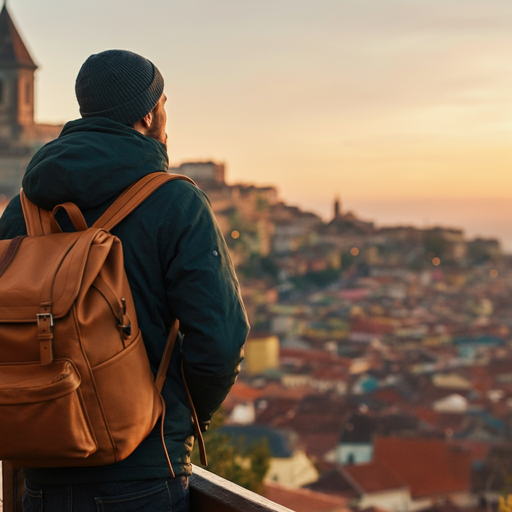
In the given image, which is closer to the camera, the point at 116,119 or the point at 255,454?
the point at 116,119

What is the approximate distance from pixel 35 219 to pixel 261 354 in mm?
35983

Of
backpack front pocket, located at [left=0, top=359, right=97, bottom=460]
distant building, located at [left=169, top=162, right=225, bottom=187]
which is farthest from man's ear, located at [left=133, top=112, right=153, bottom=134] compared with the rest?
distant building, located at [left=169, top=162, right=225, bottom=187]

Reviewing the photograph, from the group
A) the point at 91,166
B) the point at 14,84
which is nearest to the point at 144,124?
the point at 91,166

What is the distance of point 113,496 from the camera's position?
3.14ft

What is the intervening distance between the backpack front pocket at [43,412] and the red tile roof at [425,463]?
886 inches

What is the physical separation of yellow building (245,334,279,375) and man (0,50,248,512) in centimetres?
3560

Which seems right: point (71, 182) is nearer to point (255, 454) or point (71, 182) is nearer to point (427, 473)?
point (255, 454)

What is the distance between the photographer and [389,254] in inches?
2574

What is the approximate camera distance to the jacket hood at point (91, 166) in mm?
966

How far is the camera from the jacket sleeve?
95cm

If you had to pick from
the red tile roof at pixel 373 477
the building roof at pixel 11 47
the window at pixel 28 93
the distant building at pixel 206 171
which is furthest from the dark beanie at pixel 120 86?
the distant building at pixel 206 171

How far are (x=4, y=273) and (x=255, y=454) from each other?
14638 millimetres

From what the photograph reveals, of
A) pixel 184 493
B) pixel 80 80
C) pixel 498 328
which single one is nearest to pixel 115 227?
pixel 80 80

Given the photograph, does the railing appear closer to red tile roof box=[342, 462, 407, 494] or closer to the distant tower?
red tile roof box=[342, 462, 407, 494]
